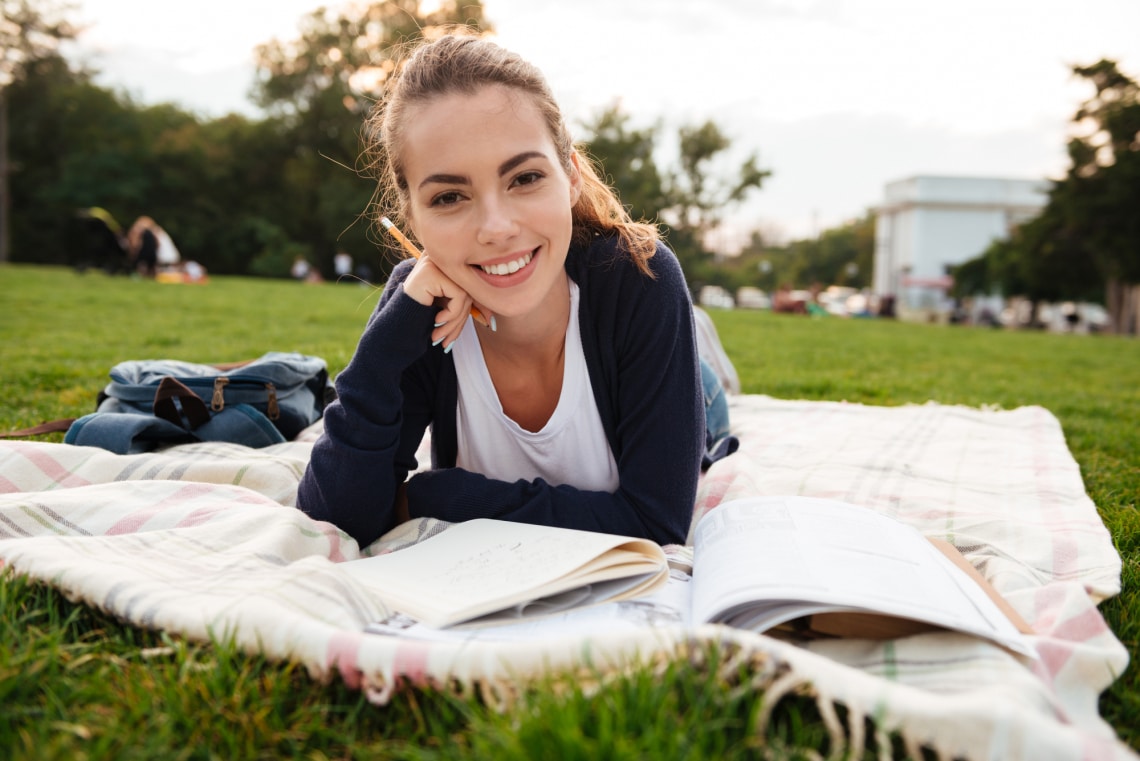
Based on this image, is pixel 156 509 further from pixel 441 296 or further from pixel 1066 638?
pixel 1066 638

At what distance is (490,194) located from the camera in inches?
72.9

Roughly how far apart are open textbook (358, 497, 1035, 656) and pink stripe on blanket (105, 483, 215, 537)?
0.78 meters

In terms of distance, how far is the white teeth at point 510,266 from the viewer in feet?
6.30

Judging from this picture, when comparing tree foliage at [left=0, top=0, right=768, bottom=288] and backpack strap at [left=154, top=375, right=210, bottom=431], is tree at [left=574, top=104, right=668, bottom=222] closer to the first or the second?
tree foliage at [left=0, top=0, right=768, bottom=288]

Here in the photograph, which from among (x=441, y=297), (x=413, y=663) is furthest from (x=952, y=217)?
(x=413, y=663)

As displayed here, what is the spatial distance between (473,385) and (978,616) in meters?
1.31

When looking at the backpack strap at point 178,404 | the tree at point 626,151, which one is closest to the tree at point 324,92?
the tree at point 626,151

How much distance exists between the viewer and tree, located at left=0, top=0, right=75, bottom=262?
89.2ft

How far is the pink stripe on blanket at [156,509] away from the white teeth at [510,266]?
3.25 ft

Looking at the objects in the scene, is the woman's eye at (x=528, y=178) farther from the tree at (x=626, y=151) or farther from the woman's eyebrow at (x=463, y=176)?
the tree at (x=626, y=151)

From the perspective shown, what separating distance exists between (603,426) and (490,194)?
2.22ft

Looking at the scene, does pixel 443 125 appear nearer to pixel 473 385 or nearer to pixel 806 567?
pixel 473 385

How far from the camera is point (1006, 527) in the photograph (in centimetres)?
227

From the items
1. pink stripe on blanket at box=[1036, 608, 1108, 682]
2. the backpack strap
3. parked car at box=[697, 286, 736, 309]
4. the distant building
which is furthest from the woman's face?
the distant building
